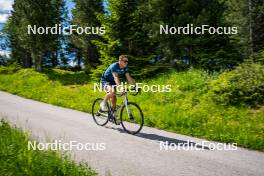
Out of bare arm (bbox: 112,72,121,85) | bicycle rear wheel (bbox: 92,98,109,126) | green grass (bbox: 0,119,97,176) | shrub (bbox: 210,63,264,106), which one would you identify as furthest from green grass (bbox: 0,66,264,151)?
green grass (bbox: 0,119,97,176)

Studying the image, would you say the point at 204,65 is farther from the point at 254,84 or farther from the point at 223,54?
the point at 254,84

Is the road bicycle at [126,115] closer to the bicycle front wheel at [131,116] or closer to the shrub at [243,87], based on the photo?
the bicycle front wheel at [131,116]

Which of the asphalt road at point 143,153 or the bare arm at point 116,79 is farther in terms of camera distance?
the bare arm at point 116,79

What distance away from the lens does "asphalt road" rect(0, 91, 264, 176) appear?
6.23 meters

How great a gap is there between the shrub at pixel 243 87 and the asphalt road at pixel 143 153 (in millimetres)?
3651

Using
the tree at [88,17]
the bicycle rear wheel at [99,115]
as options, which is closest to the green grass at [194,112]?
the bicycle rear wheel at [99,115]

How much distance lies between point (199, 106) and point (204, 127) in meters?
Result: 2.68

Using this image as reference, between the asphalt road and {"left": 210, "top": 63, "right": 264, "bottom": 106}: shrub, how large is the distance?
144 inches

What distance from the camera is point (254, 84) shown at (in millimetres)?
11766

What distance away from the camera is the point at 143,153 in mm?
7410

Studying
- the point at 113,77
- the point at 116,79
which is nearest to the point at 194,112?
the point at 113,77

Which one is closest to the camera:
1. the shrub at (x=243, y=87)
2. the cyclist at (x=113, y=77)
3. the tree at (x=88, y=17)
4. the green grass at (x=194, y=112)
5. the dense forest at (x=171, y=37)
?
the green grass at (x=194, y=112)

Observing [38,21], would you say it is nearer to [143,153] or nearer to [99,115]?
[99,115]

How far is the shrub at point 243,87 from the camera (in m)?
11.6
